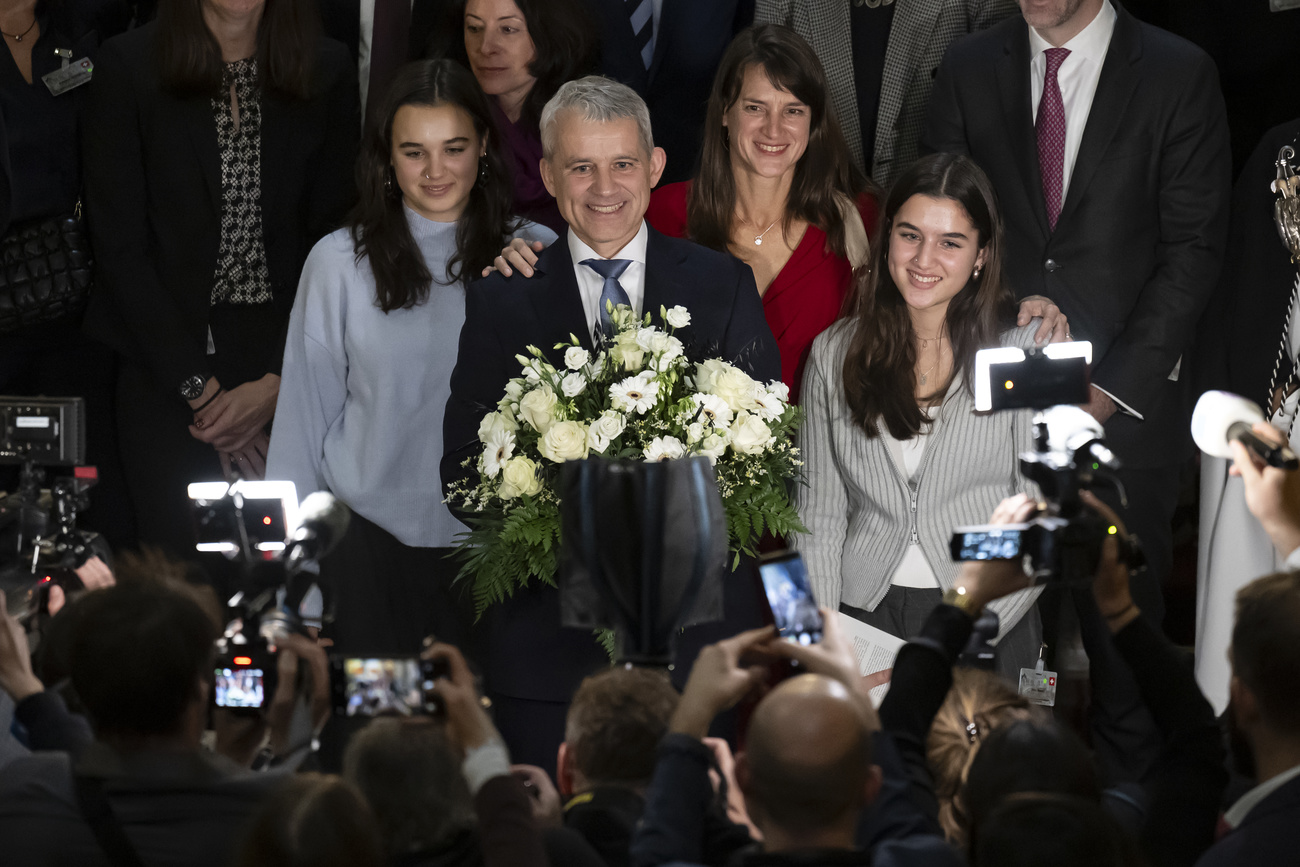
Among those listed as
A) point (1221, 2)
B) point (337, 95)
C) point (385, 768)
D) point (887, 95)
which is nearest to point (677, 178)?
point (887, 95)

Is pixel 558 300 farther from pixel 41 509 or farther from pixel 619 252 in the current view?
pixel 41 509

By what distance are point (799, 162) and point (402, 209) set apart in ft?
3.53

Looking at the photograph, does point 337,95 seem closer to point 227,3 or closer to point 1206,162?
point 227,3

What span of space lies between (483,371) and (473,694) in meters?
1.31

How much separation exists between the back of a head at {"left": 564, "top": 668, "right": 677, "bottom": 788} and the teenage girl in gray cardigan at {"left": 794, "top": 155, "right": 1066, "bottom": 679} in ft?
4.13

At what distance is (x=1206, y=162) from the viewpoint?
4070 millimetres

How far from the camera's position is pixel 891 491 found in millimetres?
3678

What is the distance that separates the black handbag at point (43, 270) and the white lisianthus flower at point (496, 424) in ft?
5.95

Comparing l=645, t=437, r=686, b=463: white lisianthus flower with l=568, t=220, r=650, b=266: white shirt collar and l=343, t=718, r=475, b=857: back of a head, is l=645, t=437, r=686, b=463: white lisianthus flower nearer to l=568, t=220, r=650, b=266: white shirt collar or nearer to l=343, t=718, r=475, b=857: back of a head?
l=568, t=220, r=650, b=266: white shirt collar

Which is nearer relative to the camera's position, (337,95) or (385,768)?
(385,768)

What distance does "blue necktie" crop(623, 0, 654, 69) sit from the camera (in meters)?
4.74

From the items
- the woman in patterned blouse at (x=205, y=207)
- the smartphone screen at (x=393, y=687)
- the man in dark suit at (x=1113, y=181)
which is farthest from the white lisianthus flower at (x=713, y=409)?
the woman in patterned blouse at (x=205, y=207)

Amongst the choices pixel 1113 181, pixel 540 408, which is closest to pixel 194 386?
pixel 540 408

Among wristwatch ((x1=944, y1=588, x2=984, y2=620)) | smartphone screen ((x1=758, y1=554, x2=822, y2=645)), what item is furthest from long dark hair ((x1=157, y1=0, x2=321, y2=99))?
wristwatch ((x1=944, y1=588, x2=984, y2=620))
